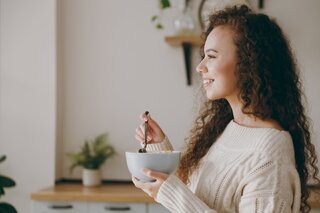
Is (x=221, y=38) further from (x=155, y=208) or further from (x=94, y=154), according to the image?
(x=94, y=154)

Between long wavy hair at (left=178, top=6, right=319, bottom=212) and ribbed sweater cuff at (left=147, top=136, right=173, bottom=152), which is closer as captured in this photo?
long wavy hair at (left=178, top=6, right=319, bottom=212)

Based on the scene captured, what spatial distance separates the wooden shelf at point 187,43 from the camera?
9.40 feet

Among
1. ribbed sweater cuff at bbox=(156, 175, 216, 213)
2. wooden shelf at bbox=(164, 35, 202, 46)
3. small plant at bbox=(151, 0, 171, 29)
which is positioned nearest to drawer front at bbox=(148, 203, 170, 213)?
wooden shelf at bbox=(164, 35, 202, 46)

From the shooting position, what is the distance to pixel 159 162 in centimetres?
107

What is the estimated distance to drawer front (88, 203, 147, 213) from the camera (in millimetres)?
2514

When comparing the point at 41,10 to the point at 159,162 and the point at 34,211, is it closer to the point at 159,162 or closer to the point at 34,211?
the point at 34,211

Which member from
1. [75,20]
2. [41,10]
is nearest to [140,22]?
[75,20]

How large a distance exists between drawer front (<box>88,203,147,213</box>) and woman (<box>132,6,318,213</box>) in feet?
4.13

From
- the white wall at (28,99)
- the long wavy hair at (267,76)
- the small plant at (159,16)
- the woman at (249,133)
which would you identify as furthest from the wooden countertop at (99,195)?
the long wavy hair at (267,76)

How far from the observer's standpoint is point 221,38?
3.95ft

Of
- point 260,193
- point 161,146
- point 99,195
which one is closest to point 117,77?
point 99,195

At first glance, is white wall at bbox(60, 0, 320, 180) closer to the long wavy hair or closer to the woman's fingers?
the long wavy hair

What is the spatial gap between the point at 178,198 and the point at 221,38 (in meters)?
0.43

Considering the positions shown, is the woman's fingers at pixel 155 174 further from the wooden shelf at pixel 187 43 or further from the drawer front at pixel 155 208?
the wooden shelf at pixel 187 43
